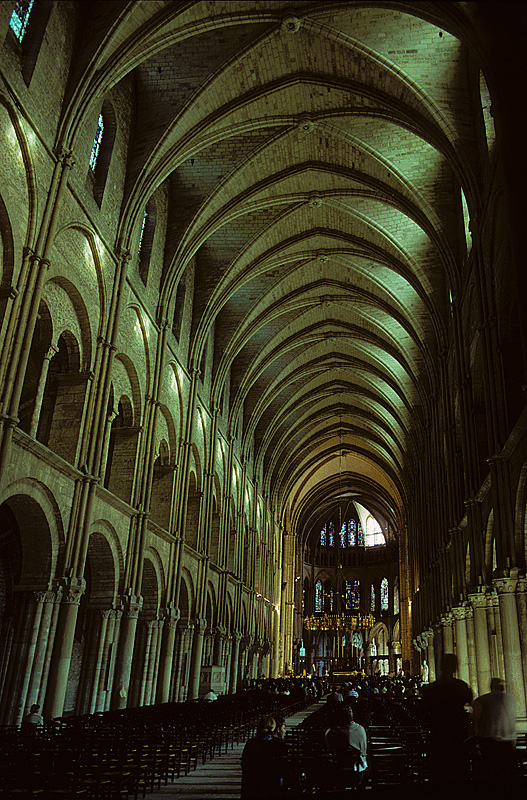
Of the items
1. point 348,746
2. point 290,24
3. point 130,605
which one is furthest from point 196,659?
point 290,24

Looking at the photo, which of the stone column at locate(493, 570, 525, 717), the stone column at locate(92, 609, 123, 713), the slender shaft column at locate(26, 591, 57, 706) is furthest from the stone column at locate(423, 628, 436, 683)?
the slender shaft column at locate(26, 591, 57, 706)

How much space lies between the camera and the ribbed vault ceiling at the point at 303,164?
59.0 ft

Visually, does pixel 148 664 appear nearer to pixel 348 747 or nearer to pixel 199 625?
pixel 199 625

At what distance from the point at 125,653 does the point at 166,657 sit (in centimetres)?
374

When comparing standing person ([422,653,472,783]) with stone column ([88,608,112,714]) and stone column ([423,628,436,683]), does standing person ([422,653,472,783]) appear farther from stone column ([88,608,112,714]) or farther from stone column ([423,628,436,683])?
stone column ([423,628,436,683])

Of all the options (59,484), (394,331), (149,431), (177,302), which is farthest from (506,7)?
(394,331)

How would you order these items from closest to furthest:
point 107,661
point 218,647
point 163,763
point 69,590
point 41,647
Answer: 1. point 163,763
2. point 41,647
3. point 69,590
4. point 107,661
5. point 218,647

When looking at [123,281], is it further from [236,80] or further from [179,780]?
[179,780]

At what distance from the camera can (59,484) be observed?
15.1 m

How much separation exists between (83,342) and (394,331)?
64.7 ft

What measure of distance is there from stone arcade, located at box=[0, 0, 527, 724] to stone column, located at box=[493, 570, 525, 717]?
41mm

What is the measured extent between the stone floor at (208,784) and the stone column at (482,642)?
7.10m

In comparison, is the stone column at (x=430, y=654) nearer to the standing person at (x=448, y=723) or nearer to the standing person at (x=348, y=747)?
the standing person at (x=348, y=747)

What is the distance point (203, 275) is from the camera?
27969 millimetres
